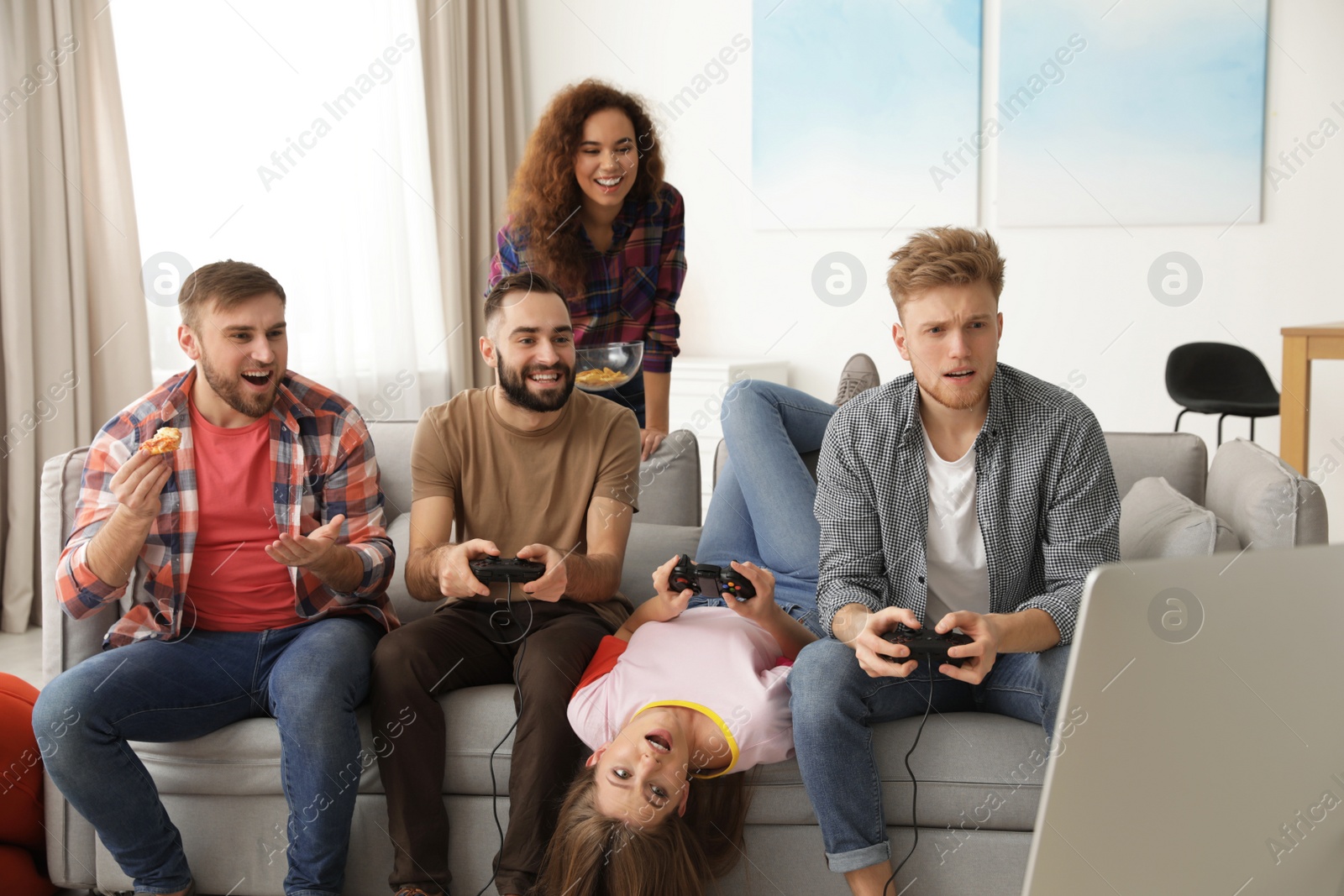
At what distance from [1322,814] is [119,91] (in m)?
3.69

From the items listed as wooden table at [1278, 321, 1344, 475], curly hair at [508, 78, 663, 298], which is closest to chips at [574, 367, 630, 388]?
curly hair at [508, 78, 663, 298]

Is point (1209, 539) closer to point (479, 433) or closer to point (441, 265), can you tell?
point (479, 433)

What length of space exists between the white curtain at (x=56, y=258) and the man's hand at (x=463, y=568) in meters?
2.13

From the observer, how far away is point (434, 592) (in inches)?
76.7

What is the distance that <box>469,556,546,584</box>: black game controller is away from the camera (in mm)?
1795

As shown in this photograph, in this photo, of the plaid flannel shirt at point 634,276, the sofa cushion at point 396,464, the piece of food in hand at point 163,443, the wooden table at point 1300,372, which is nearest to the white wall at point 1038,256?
the wooden table at point 1300,372

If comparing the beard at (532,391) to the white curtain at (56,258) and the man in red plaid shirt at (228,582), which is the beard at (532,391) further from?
the white curtain at (56,258)

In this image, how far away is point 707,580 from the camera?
5.84 feet

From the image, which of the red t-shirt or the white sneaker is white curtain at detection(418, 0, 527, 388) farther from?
the red t-shirt

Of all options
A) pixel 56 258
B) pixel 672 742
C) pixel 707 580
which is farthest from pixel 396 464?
pixel 56 258

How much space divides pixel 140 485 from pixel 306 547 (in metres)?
0.28

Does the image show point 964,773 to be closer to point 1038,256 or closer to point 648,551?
point 648,551

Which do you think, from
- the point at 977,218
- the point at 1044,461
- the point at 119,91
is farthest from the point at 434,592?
the point at 977,218

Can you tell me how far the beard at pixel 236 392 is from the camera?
1.91 metres
